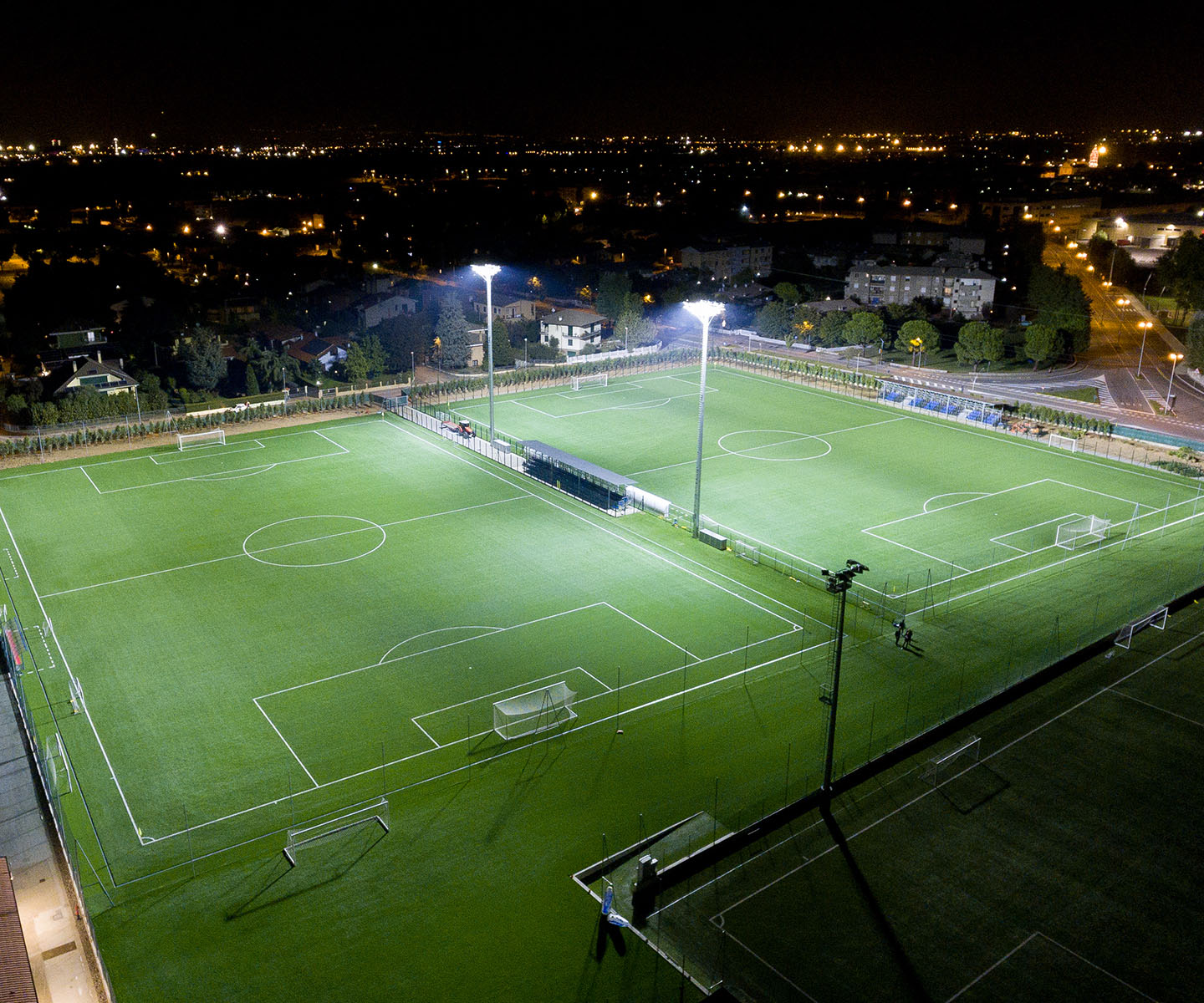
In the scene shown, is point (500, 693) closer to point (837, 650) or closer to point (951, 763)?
point (837, 650)

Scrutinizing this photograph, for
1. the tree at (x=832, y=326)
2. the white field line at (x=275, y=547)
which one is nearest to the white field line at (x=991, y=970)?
the white field line at (x=275, y=547)

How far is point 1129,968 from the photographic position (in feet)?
50.3

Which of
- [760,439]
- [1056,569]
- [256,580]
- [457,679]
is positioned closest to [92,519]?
[256,580]

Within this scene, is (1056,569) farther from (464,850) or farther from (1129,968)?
(464,850)

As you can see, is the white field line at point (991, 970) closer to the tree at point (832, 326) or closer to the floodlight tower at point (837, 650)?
the floodlight tower at point (837, 650)

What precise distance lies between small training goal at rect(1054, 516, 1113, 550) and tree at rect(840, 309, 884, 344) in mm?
32648

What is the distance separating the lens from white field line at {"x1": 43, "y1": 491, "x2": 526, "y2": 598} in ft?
94.9

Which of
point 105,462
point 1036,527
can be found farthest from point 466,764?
point 105,462

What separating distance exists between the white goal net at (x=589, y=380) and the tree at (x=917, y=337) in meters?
21.9

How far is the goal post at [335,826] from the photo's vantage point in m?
17.8

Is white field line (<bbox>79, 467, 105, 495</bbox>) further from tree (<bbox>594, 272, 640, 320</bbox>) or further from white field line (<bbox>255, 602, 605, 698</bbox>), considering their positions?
tree (<bbox>594, 272, 640, 320</bbox>)

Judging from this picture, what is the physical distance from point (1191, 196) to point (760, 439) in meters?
141

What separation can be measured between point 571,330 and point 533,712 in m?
46.1

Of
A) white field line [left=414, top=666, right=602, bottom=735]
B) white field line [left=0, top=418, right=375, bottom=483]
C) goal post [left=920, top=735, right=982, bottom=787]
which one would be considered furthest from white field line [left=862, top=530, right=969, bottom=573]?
white field line [left=0, top=418, right=375, bottom=483]
